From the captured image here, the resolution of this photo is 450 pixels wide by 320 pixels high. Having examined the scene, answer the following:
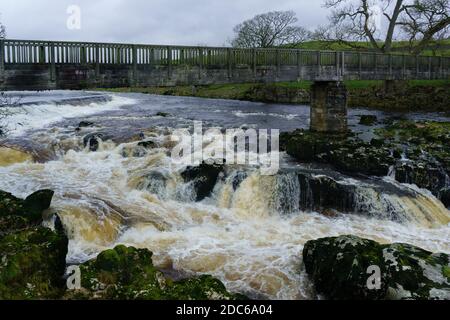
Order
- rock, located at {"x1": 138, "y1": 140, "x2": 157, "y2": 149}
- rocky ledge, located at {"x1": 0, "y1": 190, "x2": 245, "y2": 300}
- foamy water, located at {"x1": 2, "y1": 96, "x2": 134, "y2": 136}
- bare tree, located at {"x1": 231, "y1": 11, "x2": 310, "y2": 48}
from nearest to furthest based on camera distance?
rocky ledge, located at {"x1": 0, "y1": 190, "x2": 245, "y2": 300}
rock, located at {"x1": 138, "y1": 140, "x2": 157, "y2": 149}
foamy water, located at {"x1": 2, "y1": 96, "x2": 134, "y2": 136}
bare tree, located at {"x1": 231, "y1": 11, "x2": 310, "y2": 48}

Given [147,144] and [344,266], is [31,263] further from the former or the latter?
[147,144]

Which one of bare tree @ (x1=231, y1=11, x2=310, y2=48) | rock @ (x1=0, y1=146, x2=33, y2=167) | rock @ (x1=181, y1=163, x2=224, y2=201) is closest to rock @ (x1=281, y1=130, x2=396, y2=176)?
rock @ (x1=181, y1=163, x2=224, y2=201)

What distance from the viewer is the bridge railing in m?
19.5

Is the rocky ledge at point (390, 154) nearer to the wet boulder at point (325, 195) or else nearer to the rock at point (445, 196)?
the rock at point (445, 196)

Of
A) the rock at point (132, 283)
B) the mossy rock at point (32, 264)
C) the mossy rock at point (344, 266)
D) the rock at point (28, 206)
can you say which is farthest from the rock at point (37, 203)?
the mossy rock at point (344, 266)

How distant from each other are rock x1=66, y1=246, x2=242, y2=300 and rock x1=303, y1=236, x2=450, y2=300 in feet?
7.88

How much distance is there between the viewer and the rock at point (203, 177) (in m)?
18.8

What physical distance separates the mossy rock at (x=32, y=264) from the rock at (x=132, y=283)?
1.99 ft

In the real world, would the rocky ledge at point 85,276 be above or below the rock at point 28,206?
below

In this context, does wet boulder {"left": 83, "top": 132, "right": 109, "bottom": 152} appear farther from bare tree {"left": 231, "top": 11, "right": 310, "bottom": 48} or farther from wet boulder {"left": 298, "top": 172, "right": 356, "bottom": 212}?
bare tree {"left": 231, "top": 11, "right": 310, "bottom": 48}

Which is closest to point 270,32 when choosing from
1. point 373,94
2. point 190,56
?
point 373,94

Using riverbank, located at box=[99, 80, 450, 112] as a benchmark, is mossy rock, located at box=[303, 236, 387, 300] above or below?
below
